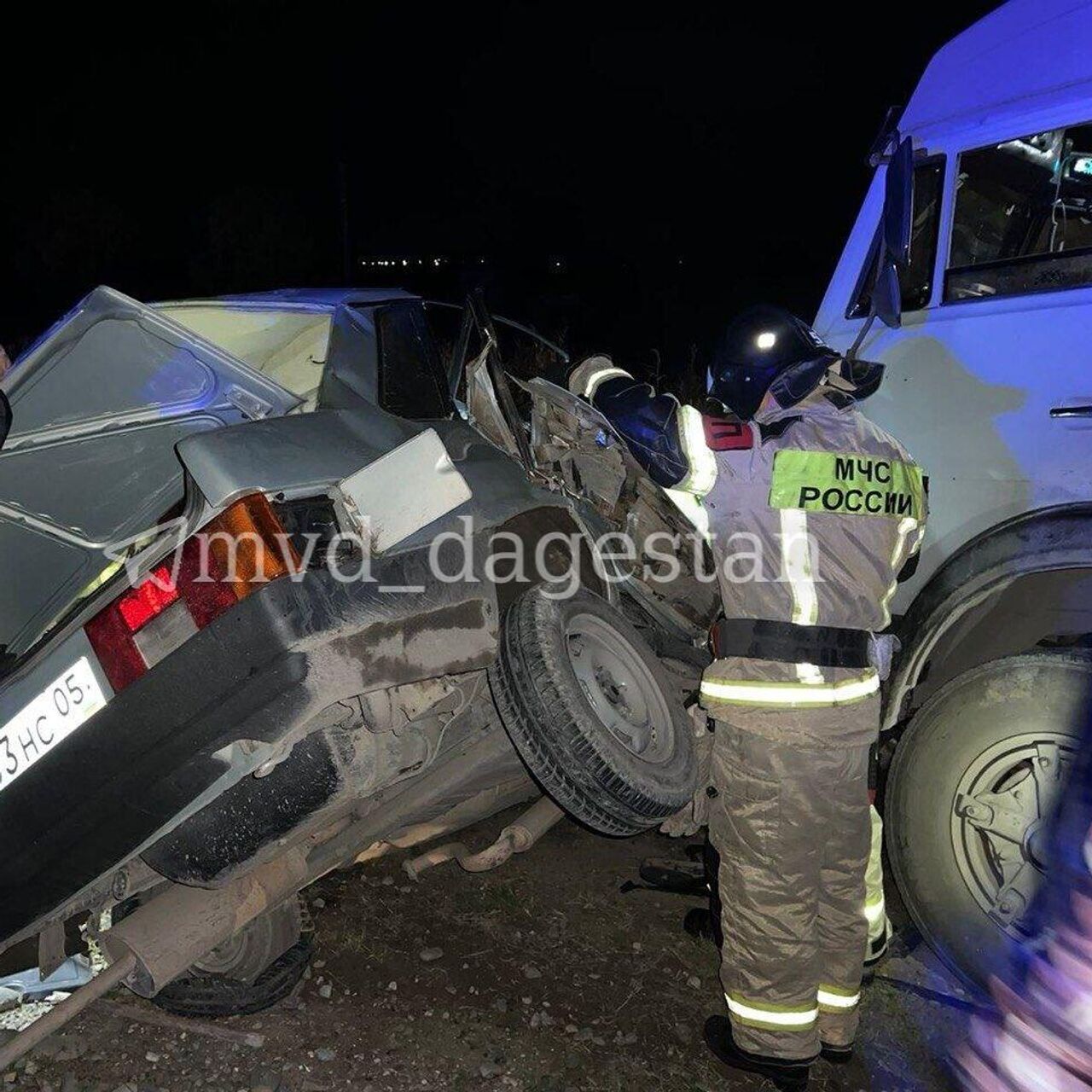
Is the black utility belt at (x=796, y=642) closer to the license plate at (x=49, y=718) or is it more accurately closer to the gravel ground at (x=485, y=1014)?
the gravel ground at (x=485, y=1014)

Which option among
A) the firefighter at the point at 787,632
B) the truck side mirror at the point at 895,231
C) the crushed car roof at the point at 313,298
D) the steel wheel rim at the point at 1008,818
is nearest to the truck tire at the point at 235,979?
the firefighter at the point at 787,632

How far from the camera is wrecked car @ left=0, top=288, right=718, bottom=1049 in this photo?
2.02 meters

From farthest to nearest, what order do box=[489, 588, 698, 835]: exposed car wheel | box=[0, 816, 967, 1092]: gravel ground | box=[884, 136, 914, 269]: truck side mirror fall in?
1. box=[884, 136, 914, 269]: truck side mirror
2. box=[0, 816, 967, 1092]: gravel ground
3. box=[489, 588, 698, 835]: exposed car wheel

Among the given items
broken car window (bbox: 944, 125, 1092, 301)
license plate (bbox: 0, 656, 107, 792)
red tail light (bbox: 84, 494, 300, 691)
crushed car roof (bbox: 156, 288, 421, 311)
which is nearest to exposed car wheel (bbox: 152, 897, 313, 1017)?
license plate (bbox: 0, 656, 107, 792)

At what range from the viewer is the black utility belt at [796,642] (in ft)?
8.48

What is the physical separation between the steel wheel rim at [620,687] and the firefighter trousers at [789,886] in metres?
0.22

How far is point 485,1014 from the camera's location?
272cm

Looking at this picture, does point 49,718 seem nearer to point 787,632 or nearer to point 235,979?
point 235,979

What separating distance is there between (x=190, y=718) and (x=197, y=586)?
284 millimetres

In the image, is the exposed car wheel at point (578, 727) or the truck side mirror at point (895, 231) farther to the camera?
the truck side mirror at point (895, 231)

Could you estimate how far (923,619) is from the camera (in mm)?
2814

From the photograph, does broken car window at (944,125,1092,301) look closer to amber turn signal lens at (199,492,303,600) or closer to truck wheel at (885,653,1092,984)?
truck wheel at (885,653,1092,984)

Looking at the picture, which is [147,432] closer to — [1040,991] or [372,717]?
[372,717]

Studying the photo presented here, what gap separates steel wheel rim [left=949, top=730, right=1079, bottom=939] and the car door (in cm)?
221
